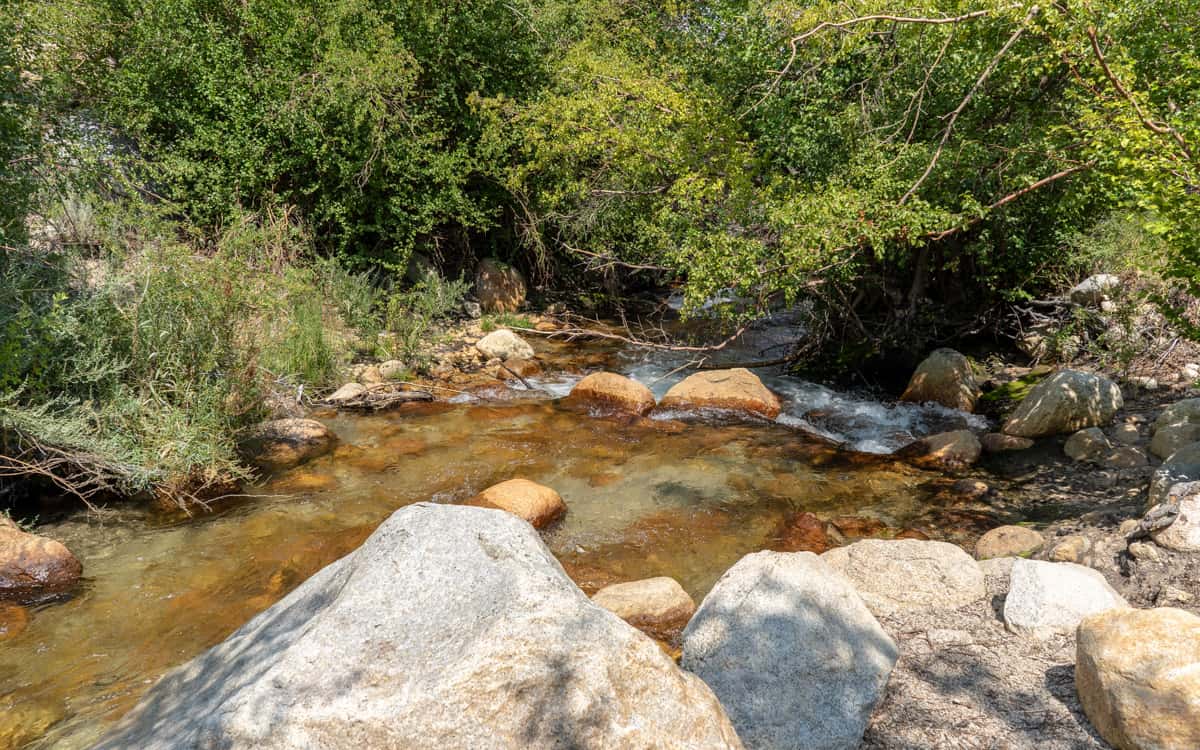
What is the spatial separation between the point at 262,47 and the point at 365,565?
1113cm

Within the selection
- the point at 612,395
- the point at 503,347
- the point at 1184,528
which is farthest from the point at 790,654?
the point at 503,347

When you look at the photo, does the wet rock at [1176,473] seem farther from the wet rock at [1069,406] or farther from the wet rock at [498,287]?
the wet rock at [498,287]

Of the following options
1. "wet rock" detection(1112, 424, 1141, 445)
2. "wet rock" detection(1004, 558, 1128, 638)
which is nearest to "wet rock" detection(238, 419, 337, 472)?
"wet rock" detection(1004, 558, 1128, 638)

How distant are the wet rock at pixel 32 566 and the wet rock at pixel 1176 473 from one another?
717 cm

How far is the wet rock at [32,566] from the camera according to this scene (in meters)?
5.03

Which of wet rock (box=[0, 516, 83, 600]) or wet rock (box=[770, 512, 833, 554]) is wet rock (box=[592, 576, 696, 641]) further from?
wet rock (box=[0, 516, 83, 600])

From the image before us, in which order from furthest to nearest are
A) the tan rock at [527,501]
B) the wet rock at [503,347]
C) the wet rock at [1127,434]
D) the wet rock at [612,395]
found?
the wet rock at [503,347]
the wet rock at [612,395]
the wet rock at [1127,434]
the tan rock at [527,501]

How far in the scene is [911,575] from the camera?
13.9 feet

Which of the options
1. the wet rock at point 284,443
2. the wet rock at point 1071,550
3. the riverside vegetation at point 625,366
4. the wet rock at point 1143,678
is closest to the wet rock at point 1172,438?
the riverside vegetation at point 625,366

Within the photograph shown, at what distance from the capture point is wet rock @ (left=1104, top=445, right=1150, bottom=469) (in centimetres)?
634

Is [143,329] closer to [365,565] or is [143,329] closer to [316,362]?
[316,362]

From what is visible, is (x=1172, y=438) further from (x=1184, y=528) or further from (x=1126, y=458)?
(x=1184, y=528)

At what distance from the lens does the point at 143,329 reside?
614cm

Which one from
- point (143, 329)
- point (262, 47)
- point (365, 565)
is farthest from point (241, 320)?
point (262, 47)
